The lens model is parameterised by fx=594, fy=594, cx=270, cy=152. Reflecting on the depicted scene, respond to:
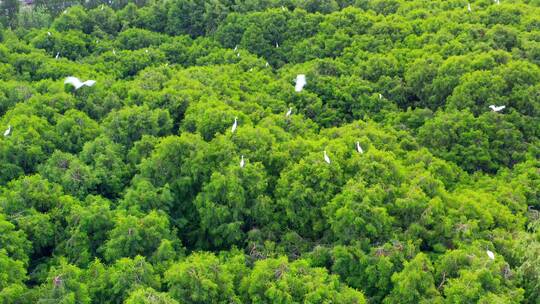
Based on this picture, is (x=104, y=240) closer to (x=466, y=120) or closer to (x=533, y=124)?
(x=466, y=120)

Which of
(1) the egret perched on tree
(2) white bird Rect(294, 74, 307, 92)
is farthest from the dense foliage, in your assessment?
(2) white bird Rect(294, 74, 307, 92)

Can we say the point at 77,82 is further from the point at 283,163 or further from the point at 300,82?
the point at 283,163

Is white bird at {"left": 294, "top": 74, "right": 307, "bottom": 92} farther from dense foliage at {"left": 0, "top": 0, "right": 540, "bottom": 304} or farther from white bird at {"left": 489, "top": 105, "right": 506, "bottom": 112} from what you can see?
white bird at {"left": 489, "top": 105, "right": 506, "bottom": 112}

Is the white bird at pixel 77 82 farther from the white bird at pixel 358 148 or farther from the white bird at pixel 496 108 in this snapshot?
the white bird at pixel 496 108

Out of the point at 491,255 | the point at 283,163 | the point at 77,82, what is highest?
the point at 77,82

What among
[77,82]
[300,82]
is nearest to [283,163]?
[300,82]
